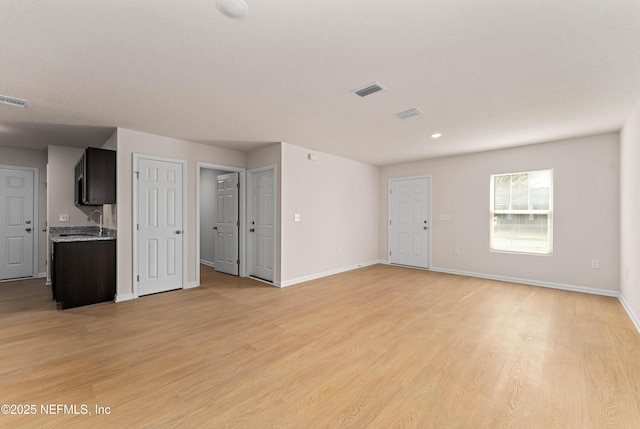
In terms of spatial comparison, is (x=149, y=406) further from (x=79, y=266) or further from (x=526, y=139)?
(x=526, y=139)

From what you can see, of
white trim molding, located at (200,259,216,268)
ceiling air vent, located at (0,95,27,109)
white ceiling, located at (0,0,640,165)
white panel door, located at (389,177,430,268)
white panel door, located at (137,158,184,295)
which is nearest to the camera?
white ceiling, located at (0,0,640,165)

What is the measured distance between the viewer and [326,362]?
8.07 feet

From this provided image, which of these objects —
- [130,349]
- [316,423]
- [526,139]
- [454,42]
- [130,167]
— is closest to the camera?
[316,423]

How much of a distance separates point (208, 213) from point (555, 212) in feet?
22.7

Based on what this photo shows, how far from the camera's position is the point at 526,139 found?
4.74 m

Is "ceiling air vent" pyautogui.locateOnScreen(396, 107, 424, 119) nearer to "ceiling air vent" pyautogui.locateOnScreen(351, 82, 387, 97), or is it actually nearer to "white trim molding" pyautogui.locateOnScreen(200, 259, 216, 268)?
"ceiling air vent" pyautogui.locateOnScreen(351, 82, 387, 97)

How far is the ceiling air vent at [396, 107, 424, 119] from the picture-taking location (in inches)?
135

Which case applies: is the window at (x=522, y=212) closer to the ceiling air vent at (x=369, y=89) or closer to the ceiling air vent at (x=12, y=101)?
the ceiling air vent at (x=369, y=89)

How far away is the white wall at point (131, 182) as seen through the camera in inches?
166

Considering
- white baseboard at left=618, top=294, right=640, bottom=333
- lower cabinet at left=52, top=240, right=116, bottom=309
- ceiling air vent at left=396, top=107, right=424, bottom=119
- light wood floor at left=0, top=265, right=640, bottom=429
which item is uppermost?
ceiling air vent at left=396, top=107, right=424, bottom=119

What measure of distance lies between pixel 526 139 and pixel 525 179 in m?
0.85

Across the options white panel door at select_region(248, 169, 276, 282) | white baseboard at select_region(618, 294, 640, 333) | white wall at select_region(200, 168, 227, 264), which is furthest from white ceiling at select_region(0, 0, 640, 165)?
white wall at select_region(200, 168, 227, 264)

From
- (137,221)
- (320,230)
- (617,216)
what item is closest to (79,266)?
(137,221)

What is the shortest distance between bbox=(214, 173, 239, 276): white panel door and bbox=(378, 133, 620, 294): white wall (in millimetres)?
4175
